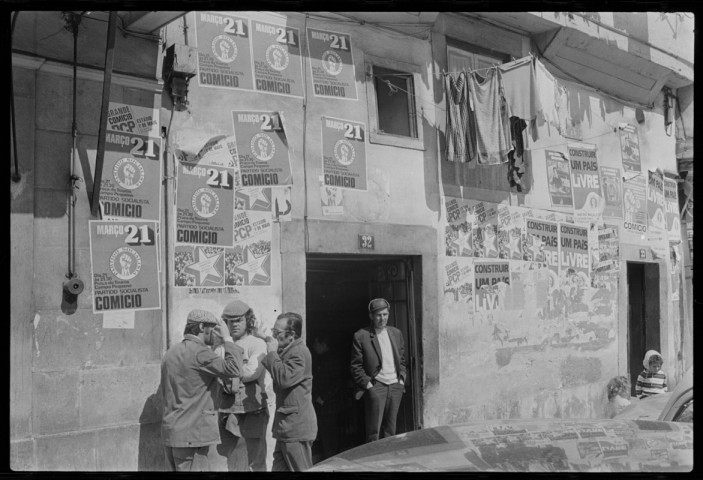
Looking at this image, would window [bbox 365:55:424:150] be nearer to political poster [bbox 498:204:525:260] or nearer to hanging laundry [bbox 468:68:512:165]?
hanging laundry [bbox 468:68:512:165]

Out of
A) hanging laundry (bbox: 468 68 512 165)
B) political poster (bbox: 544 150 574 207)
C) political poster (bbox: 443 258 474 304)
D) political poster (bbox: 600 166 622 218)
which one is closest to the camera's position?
hanging laundry (bbox: 468 68 512 165)

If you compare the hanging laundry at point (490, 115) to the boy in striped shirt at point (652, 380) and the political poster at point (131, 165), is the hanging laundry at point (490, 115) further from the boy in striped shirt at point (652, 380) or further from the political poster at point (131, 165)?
the political poster at point (131, 165)

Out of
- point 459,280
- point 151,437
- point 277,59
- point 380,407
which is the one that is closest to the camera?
point 151,437

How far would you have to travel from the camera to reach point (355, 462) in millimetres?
3863

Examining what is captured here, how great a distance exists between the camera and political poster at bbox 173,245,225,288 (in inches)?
301

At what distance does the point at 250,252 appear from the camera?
8.18m

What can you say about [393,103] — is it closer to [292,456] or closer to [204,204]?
[204,204]

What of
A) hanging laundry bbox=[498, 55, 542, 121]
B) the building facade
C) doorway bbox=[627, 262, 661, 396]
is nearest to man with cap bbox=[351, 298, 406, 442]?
the building facade

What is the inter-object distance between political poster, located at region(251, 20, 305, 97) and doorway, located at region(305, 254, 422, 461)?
1855 mm

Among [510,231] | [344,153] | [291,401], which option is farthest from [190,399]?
[510,231]

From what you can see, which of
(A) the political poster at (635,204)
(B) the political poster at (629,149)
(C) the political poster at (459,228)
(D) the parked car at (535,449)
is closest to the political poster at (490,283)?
(C) the political poster at (459,228)

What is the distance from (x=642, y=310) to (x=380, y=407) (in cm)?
729

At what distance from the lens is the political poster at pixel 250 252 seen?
8.05m

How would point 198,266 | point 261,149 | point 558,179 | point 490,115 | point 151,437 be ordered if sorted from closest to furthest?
point 151,437 < point 198,266 < point 261,149 < point 490,115 < point 558,179
